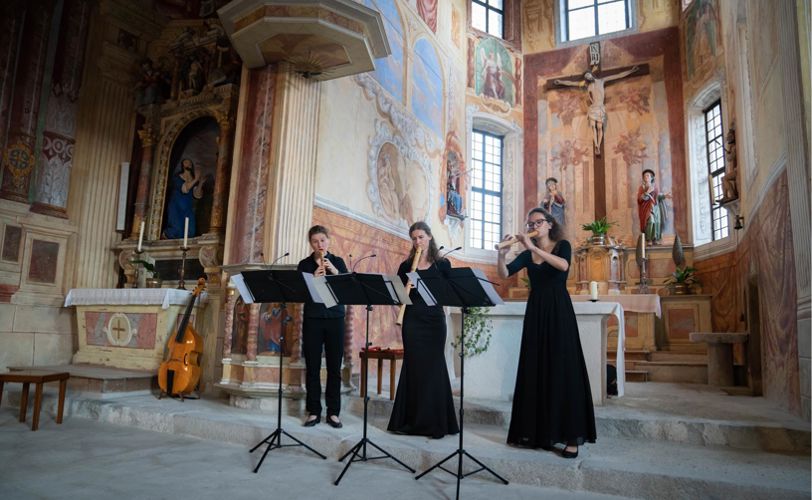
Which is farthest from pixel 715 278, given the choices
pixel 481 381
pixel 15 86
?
pixel 15 86

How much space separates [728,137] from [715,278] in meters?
2.89

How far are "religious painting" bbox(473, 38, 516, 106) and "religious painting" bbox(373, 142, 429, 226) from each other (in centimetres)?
406

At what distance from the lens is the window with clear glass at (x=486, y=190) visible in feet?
42.8

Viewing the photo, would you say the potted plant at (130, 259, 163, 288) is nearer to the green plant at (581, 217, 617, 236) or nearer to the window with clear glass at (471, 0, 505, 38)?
the green plant at (581, 217, 617, 236)

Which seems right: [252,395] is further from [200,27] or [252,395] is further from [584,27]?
[584,27]

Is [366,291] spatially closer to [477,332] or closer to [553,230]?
[553,230]

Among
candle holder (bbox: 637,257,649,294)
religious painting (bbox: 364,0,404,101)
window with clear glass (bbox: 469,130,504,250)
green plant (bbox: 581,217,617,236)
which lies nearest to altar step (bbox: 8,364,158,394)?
religious painting (bbox: 364,0,404,101)

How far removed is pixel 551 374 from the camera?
370 cm

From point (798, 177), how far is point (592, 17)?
10.8m

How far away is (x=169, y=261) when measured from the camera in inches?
291

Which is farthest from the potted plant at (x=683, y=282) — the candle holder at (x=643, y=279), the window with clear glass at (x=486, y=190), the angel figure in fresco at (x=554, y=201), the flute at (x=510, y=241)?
the flute at (x=510, y=241)

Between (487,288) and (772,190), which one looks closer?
(487,288)

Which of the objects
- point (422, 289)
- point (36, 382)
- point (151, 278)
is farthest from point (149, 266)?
point (422, 289)

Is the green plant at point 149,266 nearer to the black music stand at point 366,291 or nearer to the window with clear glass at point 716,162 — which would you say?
the black music stand at point 366,291
